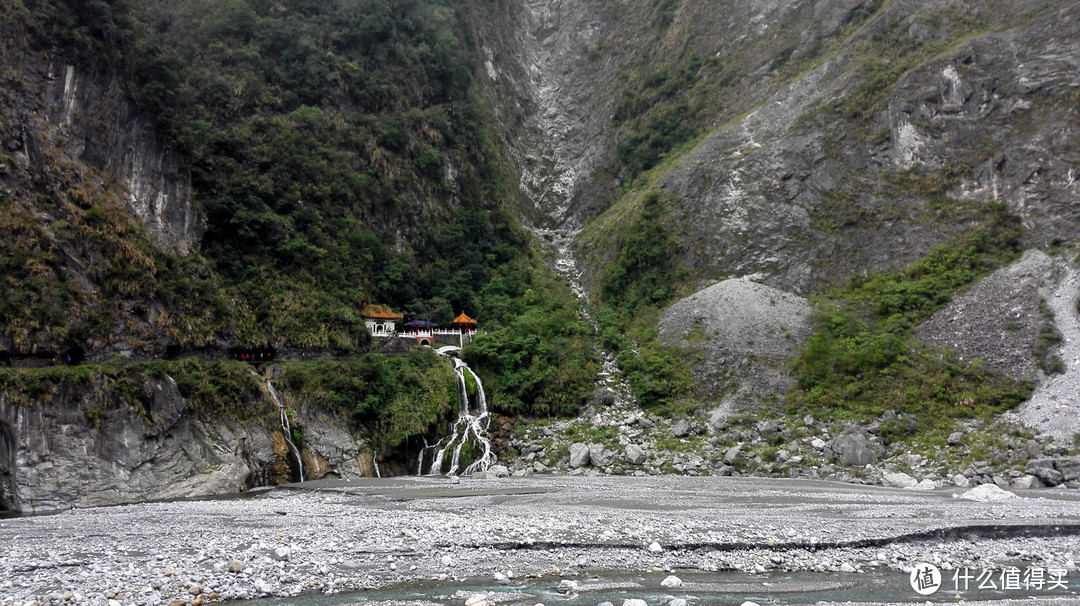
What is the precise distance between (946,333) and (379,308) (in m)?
30.1

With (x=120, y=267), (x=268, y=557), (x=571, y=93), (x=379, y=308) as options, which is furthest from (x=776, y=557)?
(x=571, y=93)

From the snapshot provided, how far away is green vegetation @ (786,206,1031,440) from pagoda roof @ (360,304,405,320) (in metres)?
22.5

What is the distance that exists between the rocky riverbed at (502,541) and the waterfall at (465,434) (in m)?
8.81

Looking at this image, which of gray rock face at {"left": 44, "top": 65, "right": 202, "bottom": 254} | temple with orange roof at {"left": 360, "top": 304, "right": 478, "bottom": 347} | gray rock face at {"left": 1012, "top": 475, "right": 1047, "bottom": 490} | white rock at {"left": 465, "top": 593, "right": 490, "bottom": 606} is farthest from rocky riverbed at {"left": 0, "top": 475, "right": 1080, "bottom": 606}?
temple with orange roof at {"left": 360, "top": 304, "right": 478, "bottom": 347}

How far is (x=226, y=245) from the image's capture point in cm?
2962

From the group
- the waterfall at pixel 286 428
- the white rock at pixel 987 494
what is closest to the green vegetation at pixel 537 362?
the waterfall at pixel 286 428

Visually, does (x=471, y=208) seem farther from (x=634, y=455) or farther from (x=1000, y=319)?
(x=1000, y=319)

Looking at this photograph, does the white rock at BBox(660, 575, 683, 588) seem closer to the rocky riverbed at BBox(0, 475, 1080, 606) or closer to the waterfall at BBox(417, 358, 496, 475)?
the rocky riverbed at BBox(0, 475, 1080, 606)

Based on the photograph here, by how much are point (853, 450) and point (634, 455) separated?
8.68 meters

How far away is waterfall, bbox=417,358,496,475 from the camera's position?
86.4 ft

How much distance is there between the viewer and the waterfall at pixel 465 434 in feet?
86.4

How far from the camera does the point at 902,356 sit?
2689 centimetres

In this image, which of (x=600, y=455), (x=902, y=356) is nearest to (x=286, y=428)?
(x=600, y=455)

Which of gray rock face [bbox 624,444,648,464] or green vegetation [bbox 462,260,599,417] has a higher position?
green vegetation [bbox 462,260,599,417]
